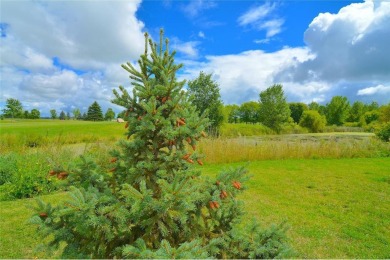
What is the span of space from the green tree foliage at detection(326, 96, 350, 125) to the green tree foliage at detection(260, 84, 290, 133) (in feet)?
69.0

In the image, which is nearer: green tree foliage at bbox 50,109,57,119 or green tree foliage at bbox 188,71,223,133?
green tree foliage at bbox 188,71,223,133

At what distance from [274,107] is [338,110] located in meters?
24.8

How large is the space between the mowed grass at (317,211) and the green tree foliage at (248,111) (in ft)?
175

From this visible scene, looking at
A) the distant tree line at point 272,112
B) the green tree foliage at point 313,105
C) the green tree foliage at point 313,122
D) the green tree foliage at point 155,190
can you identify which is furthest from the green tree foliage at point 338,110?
the green tree foliage at point 155,190

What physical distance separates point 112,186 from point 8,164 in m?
7.25

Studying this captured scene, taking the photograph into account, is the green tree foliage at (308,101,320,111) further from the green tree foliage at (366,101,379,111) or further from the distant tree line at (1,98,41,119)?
the distant tree line at (1,98,41,119)

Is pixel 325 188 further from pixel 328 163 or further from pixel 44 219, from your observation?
pixel 44 219

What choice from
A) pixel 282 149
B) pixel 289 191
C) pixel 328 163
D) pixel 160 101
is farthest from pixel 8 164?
pixel 328 163

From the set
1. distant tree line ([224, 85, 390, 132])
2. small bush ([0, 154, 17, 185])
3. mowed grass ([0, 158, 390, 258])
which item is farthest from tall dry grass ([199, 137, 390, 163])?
distant tree line ([224, 85, 390, 132])

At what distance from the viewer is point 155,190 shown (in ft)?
7.11

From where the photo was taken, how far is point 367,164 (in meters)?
11.7

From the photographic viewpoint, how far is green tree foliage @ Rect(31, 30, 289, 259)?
6.05ft

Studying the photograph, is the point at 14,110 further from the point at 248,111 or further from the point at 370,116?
the point at 370,116

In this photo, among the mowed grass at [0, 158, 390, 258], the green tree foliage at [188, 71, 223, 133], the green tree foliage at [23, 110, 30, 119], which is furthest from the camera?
the green tree foliage at [23, 110, 30, 119]
